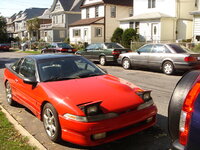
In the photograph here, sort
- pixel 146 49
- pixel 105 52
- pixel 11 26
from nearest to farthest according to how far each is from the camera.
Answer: pixel 146 49 < pixel 105 52 < pixel 11 26

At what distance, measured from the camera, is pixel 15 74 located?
6.16 metres

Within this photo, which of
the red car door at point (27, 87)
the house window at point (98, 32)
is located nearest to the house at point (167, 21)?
the house window at point (98, 32)

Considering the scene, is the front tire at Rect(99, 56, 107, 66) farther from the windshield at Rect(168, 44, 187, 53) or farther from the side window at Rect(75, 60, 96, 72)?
the side window at Rect(75, 60, 96, 72)

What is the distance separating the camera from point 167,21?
2736 centimetres

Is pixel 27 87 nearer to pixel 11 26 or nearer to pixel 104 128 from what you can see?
pixel 104 128

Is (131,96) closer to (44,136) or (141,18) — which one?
(44,136)

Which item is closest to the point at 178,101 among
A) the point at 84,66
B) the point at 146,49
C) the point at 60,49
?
the point at 84,66

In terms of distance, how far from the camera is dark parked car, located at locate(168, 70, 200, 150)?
7.31 ft

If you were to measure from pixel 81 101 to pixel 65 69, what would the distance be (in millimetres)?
1528

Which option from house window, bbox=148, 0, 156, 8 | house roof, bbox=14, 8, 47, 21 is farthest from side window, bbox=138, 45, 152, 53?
house roof, bbox=14, 8, 47, 21

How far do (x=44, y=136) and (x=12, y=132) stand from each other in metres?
0.62

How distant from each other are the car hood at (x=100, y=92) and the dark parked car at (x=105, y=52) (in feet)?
36.3

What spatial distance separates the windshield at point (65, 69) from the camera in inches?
201

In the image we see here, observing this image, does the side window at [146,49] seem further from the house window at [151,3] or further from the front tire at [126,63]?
the house window at [151,3]
